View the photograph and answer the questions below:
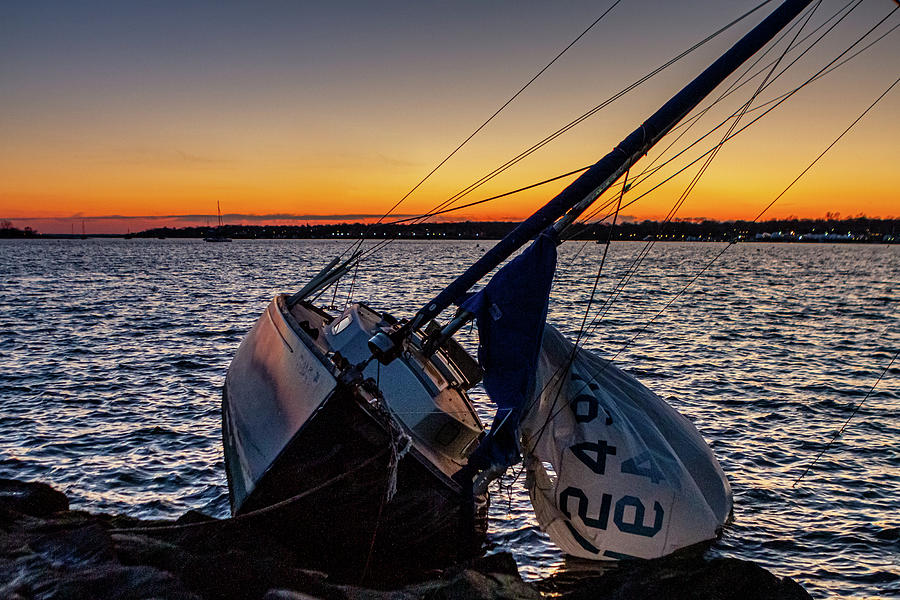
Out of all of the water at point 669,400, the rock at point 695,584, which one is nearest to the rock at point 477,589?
the rock at point 695,584

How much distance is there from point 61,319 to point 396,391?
2819cm

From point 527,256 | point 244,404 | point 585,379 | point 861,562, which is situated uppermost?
point 527,256

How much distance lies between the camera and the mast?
285 inches

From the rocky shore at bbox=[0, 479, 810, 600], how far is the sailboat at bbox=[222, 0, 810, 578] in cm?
43

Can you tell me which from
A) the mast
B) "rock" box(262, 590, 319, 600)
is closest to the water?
the mast

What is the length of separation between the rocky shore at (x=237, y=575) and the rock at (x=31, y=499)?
30.5 inches

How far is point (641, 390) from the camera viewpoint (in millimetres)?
8047

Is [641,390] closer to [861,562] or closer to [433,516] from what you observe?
[433,516]

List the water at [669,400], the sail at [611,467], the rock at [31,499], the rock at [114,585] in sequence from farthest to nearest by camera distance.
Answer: the water at [669,400] → the rock at [31,499] → the sail at [611,467] → the rock at [114,585]

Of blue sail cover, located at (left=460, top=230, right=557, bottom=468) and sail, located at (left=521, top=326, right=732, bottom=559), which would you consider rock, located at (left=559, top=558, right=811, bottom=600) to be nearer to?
sail, located at (left=521, top=326, right=732, bottom=559)

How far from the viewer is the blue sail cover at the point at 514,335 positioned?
23.3 ft

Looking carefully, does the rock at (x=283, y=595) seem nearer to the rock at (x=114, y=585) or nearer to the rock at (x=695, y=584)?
the rock at (x=114, y=585)

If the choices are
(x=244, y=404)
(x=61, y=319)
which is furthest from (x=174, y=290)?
(x=244, y=404)

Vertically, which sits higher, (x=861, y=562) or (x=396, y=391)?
(x=396, y=391)
